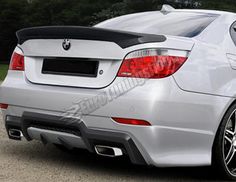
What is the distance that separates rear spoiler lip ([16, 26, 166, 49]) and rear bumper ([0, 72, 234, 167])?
0.32m

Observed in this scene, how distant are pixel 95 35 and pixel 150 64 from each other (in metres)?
0.52

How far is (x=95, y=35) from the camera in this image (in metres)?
4.21

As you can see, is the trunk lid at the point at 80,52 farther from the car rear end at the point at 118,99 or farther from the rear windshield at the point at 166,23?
the rear windshield at the point at 166,23

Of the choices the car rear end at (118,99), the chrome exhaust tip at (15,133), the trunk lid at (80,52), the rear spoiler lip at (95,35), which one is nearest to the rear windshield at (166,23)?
the car rear end at (118,99)

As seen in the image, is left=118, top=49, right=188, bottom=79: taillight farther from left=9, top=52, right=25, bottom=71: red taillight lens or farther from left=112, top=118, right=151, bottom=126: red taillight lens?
left=9, top=52, right=25, bottom=71: red taillight lens

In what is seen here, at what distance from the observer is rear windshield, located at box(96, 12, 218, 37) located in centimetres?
461

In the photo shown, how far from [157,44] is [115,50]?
328mm

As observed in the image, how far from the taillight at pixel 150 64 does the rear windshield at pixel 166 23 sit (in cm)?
50

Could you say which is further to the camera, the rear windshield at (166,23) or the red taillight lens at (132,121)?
the rear windshield at (166,23)

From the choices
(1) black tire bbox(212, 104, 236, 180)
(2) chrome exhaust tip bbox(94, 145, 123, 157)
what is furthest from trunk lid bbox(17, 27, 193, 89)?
(1) black tire bbox(212, 104, 236, 180)

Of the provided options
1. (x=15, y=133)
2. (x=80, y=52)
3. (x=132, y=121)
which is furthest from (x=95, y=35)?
(x=15, y=133)

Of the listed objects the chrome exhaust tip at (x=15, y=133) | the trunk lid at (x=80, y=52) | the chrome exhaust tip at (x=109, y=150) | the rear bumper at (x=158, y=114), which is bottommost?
the chrome exhaust tip at (x=15, y=133)

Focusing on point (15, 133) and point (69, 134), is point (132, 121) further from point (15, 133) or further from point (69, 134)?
point (15, 133)

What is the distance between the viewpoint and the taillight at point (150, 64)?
4.02 meters
